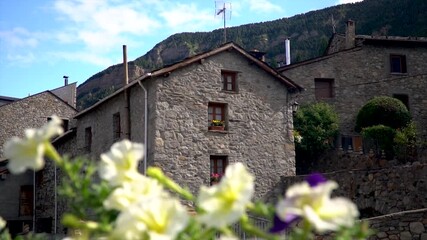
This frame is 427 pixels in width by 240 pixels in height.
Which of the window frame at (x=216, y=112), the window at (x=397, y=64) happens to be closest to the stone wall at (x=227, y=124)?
the window frame at (x=216, y=112)

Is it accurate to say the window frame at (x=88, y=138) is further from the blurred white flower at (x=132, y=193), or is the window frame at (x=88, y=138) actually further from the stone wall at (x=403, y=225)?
the blurred white flower at (x=132, y=193)

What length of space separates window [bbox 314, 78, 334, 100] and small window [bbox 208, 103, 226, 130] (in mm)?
6764

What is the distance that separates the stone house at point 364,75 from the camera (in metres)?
23.2

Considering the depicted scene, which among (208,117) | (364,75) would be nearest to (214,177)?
(208,117)

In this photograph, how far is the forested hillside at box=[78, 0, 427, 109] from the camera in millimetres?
46531

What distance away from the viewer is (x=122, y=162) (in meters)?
1.58

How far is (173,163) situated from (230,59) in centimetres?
416

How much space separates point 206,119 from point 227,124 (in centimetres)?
80

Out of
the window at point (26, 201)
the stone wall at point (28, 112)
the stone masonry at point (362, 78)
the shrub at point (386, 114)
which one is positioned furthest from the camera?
the stone wall at point (28, 112)

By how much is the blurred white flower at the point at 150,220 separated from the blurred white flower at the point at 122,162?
0.23 metres

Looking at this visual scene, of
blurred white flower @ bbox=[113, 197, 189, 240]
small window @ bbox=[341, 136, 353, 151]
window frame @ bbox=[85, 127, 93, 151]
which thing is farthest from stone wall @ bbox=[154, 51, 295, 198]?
blurred white flower @ bbox=[113, 197, 189, 240]

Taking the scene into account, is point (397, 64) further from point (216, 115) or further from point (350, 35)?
point (216, 115)

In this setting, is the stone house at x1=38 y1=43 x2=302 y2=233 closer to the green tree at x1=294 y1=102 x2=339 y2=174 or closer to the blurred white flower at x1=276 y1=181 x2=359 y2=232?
the green tree at x1=294 y1=102 x2=339 y2=174

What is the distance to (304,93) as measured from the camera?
2297cm
